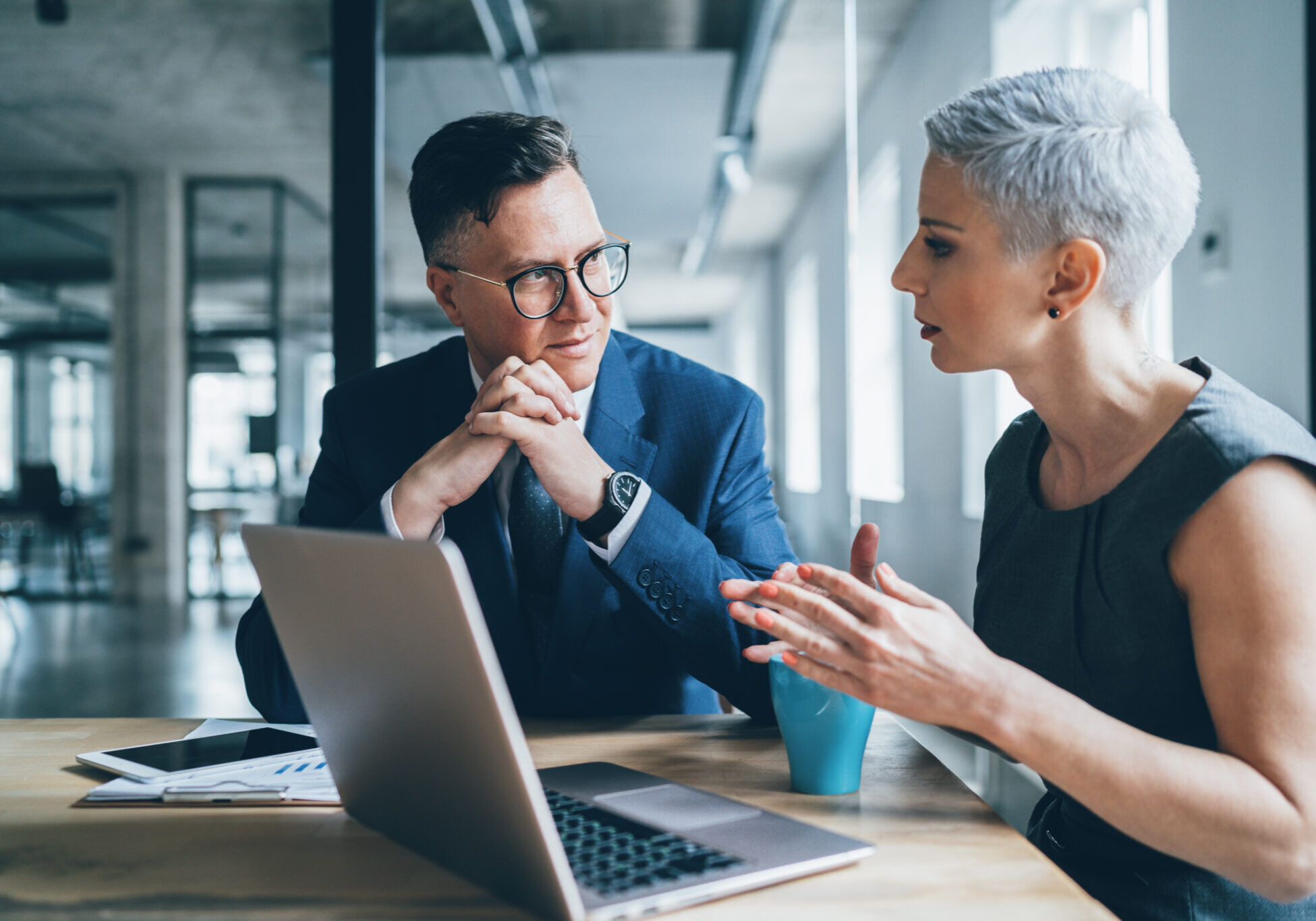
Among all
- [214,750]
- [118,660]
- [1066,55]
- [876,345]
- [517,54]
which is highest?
[517,54]

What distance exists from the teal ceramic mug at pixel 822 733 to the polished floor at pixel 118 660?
3.24 m

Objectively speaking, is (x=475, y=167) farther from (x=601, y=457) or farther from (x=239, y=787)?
(x=239, y=787)

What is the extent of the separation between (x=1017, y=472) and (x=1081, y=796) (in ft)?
1.87

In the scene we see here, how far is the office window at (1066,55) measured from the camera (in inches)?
108

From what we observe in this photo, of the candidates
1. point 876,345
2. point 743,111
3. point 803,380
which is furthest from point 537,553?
point 803,380

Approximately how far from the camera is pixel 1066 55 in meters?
3.78

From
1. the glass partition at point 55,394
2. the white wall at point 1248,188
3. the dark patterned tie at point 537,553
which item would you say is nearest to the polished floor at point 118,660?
the glass partition at point 55,394

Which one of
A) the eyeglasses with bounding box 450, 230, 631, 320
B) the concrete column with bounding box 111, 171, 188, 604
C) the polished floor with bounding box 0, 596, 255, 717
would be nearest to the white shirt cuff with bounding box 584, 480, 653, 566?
the eyeglasses with bounding box 450, 230, 631, 320

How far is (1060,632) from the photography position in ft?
3.62

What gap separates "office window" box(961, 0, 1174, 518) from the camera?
2746mm

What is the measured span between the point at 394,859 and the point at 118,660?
192 inches

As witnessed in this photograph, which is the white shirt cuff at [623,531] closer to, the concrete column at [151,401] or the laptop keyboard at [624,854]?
the laptop keyboard at [624,854]

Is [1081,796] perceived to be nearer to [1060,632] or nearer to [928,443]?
[1060,632]

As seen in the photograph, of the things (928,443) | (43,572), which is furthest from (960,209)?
(43,572)
